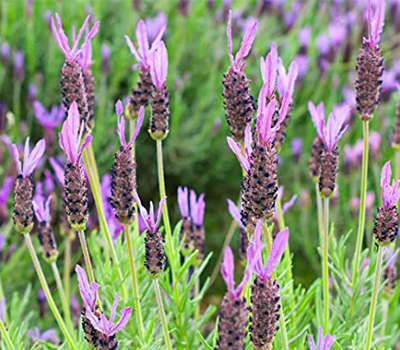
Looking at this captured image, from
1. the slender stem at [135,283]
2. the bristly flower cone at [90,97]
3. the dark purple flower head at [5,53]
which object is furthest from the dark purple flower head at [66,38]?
the dark purple flower head at [5,53]

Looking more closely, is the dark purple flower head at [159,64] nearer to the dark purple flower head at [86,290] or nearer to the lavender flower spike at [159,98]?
the lavender flower spike at [159,98]

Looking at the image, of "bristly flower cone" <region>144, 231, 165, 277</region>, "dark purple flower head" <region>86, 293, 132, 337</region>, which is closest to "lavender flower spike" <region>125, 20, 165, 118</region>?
"bristly flower cone" <region>144, 231, 165, 277</region>

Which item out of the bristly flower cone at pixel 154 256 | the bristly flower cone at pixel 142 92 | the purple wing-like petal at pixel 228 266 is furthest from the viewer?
the bristly flower cone at pixel 142 92

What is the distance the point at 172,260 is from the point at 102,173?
53.8 inches

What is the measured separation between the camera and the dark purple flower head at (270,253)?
27.0 inches

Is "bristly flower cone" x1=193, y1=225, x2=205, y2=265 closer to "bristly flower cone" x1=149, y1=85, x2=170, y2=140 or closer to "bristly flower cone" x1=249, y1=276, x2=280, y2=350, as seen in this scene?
"bristly flower cone" x1=149, y1=85, x2=170, y2=140

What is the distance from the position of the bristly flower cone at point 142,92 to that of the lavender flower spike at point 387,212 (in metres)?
0.41

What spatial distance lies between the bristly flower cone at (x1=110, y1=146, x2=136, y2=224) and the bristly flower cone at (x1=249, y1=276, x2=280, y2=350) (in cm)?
24

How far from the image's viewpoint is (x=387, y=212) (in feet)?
2.83

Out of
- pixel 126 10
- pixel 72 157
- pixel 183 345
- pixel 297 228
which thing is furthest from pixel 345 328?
pixel 126 10

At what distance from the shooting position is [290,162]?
2.71 meters

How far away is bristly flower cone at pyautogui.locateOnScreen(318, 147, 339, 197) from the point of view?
3.24 feet

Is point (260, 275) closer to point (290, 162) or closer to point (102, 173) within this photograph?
point (102, 173)

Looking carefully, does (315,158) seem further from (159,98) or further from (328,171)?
(159,98)
